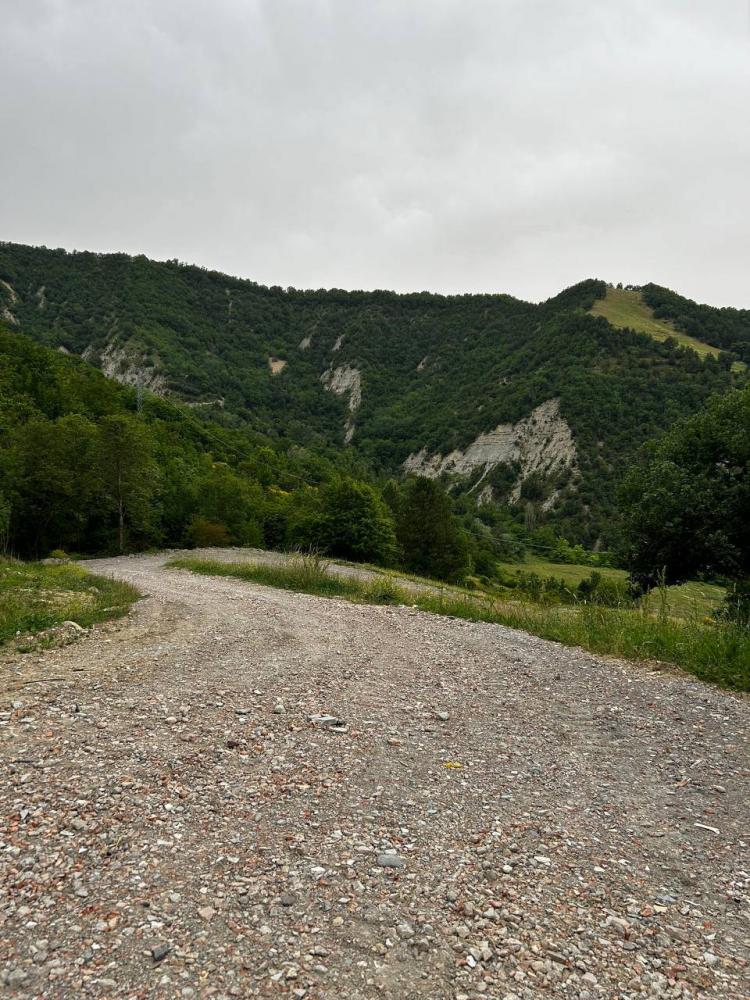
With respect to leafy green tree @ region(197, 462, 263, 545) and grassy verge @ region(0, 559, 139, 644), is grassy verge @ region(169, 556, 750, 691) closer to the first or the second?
grassy verge @ region(0, 559, 139, 644)

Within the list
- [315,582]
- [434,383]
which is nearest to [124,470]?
[315,582]

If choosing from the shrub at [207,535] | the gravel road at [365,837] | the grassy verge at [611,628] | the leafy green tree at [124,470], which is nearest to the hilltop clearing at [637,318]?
the shrub at [207,535]

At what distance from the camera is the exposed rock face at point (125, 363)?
131125mm

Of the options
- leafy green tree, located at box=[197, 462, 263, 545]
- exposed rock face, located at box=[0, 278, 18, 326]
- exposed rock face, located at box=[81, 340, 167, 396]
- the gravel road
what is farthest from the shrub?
exposed rock face, located at box=[0, 278, 18, 326]

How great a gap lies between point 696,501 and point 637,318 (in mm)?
173866

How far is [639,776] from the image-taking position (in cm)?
532

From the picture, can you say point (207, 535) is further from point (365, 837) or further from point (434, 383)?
point (434, 383)

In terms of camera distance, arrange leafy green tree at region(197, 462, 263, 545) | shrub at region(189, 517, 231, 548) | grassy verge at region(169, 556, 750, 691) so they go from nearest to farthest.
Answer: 1. grassy verge at region(169, 556, 750, 691)
2. shrub at region(189, 517, 231, 548)
3. leafy green tree at region(197, 462, 263, 545)

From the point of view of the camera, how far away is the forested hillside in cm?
12762

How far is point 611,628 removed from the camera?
1093 cm

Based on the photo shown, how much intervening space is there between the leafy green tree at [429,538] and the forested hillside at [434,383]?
204ft

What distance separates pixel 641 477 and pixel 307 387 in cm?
17507

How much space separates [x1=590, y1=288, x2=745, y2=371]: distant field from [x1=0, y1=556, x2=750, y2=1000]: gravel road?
161720 millimetres

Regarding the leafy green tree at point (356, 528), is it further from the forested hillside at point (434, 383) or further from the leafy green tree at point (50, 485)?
the forested hillside at point (434, 383)
